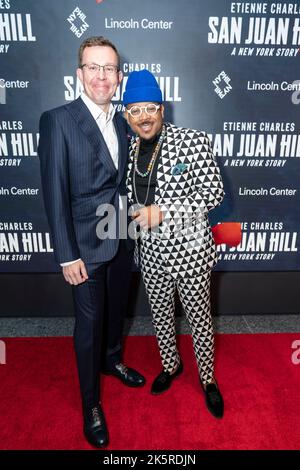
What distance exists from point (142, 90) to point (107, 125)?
250 millimetres

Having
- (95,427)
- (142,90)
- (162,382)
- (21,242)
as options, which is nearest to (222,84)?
(142,90)

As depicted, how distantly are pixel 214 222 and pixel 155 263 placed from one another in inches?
42.3

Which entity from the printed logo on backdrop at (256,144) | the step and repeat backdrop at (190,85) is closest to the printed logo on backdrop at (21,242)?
the step and repeat backdrop at (190,85)

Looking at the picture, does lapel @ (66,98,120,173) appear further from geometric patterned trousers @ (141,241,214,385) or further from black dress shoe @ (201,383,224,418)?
black dress shoe @ (201,383,224,418)

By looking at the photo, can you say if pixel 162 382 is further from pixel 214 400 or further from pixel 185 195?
pixel 185 195

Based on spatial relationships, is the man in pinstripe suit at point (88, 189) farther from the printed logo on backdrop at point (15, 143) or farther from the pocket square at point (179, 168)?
the printed logo on backdrop at point (15, 143)

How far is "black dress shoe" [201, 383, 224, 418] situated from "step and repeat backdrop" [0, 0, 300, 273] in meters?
1.16

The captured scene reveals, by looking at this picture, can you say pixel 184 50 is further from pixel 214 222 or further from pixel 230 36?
pixel 214 222

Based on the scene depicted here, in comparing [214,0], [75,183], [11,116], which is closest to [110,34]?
[214,0]

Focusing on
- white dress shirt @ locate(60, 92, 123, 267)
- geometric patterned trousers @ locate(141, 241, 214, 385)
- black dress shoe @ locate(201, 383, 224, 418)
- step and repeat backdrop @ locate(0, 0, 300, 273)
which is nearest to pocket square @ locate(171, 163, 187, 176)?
white dress shirt @ locate(60, 92, 123, 267)

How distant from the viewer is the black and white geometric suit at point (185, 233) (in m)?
1.60

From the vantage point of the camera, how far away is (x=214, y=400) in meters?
1.95

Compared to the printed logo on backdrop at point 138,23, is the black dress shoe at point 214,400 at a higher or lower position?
lower
